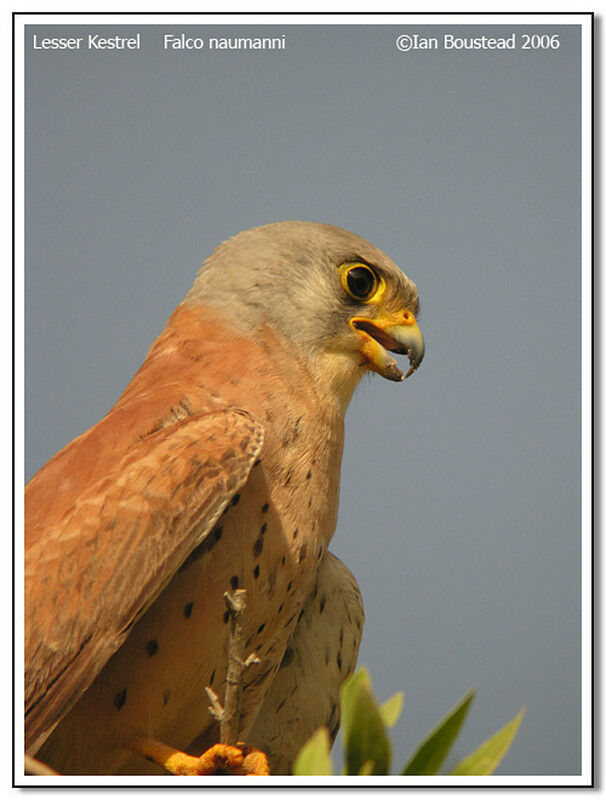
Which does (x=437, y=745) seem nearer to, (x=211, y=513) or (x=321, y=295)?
(x=211, y=513)

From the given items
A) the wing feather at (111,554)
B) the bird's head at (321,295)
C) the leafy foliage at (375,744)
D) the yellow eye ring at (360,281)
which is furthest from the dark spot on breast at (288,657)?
the leafy foliage at (375,744)

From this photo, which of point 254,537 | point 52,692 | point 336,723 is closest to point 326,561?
point 336,723

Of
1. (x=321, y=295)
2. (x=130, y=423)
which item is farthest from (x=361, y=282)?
(x=130, y=423)

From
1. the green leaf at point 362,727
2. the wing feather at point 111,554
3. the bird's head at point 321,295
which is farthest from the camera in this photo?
the bird's head at point 321,295

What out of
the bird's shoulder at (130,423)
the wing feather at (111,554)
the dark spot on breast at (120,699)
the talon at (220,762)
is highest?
the bird's shoulder at (130,423)

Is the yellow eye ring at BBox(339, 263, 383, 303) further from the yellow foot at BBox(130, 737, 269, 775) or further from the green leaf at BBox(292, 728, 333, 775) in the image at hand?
the green leaf at BBox(292, 728, 333, 775)

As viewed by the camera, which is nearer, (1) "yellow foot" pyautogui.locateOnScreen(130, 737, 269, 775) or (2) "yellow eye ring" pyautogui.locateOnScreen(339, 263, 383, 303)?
(1) "yellow foot" pyautogui.locateOnScreen(130, 737, 269, 775)

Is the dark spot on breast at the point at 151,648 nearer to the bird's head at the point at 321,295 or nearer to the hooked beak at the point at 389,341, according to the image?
the bird's head at the point at 321,295

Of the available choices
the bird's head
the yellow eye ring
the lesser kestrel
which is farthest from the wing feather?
the yellow eye ring
